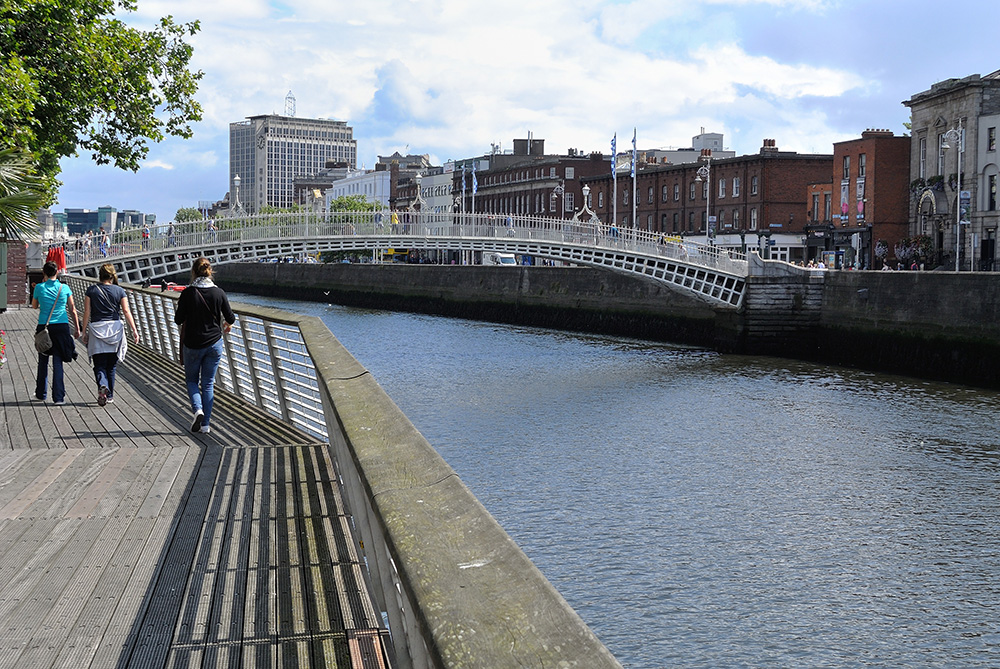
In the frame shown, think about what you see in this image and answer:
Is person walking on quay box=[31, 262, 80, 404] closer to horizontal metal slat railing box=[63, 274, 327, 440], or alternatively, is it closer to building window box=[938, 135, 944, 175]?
horizontal metal slat railing box=[63, 274, 327, 440]

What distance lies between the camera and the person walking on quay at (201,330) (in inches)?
338

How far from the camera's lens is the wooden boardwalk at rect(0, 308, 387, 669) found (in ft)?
12.0

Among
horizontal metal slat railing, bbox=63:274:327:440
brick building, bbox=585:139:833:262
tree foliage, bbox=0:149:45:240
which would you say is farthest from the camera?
brick building, bbox=585:139:833:262

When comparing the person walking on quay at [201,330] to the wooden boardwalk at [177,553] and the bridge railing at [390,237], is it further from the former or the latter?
the bridge railing at [390,237]

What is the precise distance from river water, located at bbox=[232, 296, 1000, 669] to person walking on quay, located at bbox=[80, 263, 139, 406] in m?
4.75

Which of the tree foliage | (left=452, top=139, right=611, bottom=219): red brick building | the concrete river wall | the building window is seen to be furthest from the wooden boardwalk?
(left=452, top=139, right=611, bottom=219): red brick building

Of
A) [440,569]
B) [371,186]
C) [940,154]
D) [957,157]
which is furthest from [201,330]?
[371,186]

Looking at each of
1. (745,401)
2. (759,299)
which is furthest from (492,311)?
(745,401)

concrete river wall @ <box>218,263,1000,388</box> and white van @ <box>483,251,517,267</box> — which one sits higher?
white van @ <box>483,251,517,267</box>

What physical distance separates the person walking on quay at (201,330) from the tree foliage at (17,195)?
487cm

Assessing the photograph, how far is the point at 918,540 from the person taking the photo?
41.8ft

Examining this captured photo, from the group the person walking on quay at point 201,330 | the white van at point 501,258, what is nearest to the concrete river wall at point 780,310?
the white van at point 501,258

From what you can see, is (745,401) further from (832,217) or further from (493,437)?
(832,217)

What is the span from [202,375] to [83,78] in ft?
39.5
